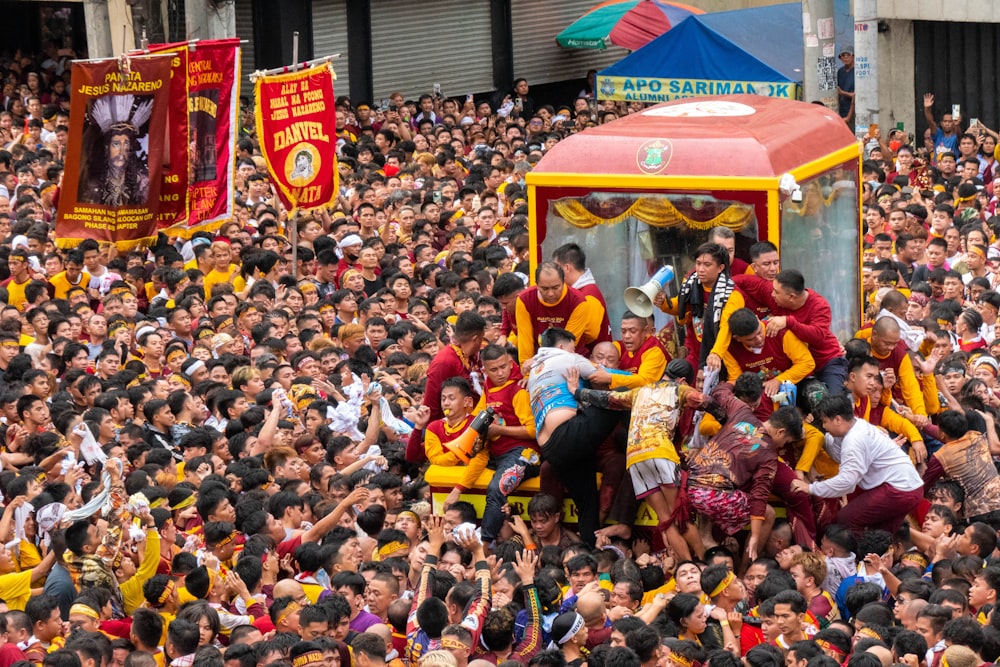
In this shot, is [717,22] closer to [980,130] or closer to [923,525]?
[980,130]

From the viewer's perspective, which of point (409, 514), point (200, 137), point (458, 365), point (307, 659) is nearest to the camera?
point (307, 659)

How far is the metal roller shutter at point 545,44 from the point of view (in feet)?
97.2

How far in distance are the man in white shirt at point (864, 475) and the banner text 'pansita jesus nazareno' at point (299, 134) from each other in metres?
7.69

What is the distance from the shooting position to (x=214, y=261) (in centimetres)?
1538

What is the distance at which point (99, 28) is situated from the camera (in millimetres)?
23391

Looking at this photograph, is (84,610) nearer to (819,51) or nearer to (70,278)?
(70,278)

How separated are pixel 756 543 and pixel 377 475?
8.37 ft

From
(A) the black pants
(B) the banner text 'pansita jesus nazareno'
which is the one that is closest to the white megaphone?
(A) the black pants

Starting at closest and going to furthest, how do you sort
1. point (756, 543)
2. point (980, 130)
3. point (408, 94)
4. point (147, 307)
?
point (756, 543) < point (147, 307) < point (980, 130) < point (408, 94)

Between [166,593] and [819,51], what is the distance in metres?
15.6

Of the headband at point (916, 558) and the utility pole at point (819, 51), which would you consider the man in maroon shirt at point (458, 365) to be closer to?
the headband at point (916, 558)

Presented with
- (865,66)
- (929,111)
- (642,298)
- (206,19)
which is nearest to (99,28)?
(206,19)

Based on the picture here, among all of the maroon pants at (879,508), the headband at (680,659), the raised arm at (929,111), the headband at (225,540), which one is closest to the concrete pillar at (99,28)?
the raised arm at (929,111)

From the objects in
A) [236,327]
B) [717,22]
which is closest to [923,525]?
[236,327]
